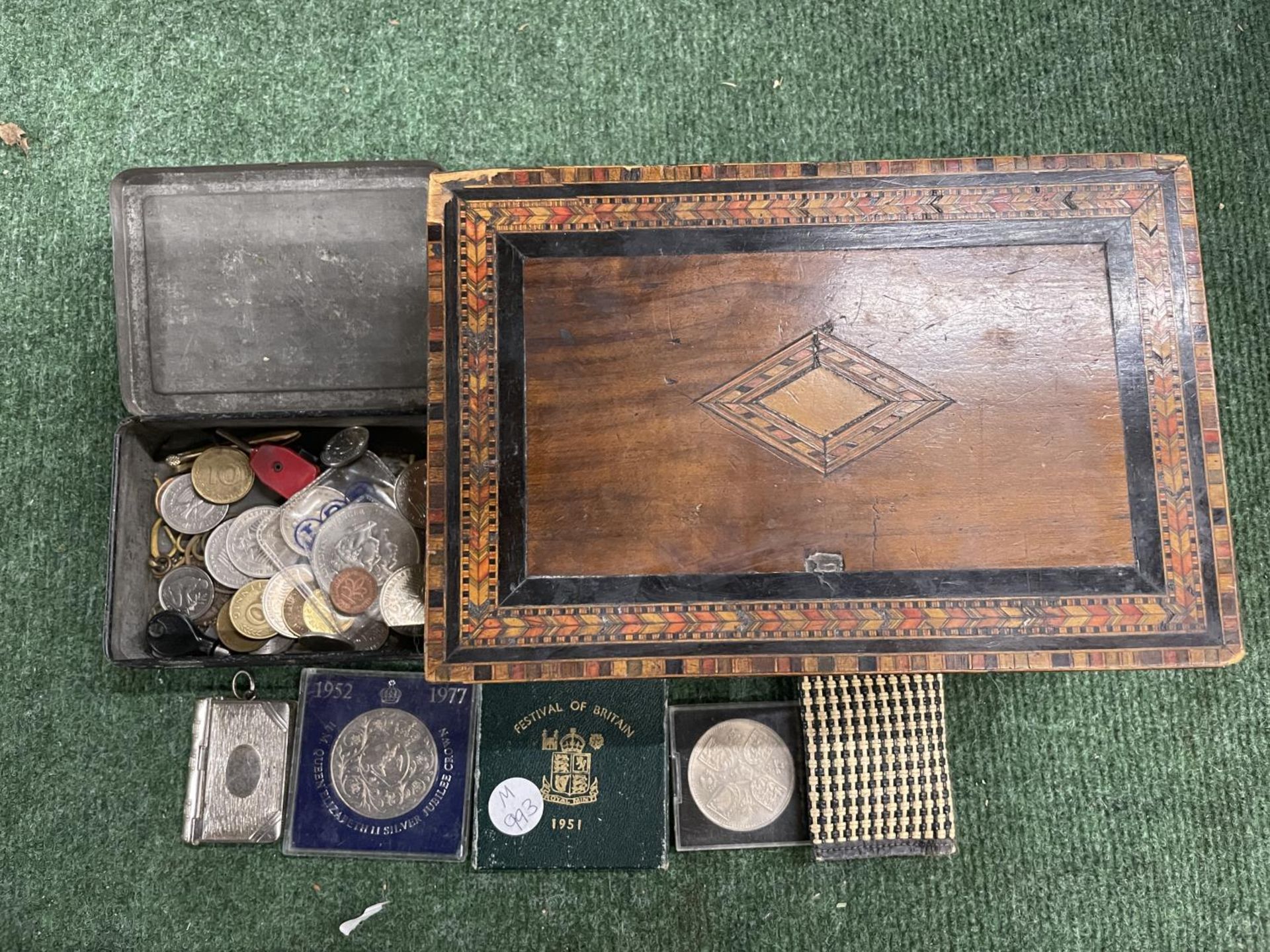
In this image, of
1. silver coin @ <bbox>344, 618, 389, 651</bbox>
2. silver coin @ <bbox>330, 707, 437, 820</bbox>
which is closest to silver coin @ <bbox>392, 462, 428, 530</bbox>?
silver coin @ <bbox>344, 618, 389, 651</bbox>

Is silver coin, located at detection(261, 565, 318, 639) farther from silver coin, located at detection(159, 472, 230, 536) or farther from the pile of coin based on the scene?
silver coin, located at detection(159, 472, 230, 536)

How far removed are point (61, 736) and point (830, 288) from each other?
6.81 ft

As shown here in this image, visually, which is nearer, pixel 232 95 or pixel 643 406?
pixel 643 406

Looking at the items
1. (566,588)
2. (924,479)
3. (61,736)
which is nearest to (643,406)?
(566,588)

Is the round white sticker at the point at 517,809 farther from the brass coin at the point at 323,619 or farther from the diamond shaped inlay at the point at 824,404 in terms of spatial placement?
the diamond shaped inlay at the point at 824,404

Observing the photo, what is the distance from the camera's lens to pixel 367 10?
224cm

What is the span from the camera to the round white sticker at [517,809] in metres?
1.97

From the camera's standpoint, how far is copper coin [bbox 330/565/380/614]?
1.88m

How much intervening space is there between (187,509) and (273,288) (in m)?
0.56

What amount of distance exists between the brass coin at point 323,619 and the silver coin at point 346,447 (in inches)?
12.6

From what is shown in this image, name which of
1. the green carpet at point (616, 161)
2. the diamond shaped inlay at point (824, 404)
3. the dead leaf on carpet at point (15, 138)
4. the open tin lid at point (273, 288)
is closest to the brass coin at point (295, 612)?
the green carpet at point (616, 161)

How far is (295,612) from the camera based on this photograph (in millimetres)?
1918

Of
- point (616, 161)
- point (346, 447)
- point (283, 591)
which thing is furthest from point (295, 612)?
point (616, 161)

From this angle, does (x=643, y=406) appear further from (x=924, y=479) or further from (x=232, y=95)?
(x=232, y=95)
